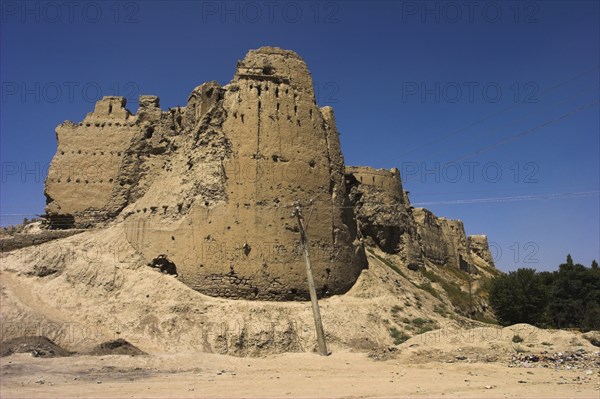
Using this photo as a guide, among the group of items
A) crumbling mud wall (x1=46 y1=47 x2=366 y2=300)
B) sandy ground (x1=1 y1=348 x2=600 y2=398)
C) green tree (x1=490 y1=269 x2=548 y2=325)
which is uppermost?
crumbling mud wall (x1=46 y1=47 x2=366 y2=300)

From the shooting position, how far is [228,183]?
21.0 meters

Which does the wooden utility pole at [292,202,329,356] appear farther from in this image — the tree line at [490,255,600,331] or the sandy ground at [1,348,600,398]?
the tree line at [490,255,600,331]

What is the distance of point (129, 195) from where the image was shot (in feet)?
86.0

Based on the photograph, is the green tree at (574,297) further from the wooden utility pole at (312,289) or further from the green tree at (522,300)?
the wooden utility pole at (312,289)

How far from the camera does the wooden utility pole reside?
60.3 feet

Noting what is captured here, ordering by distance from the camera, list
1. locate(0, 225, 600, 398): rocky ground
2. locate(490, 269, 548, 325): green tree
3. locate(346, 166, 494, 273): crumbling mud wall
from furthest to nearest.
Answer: locate(346, 166, 494, 273): crumbling mud wall → locate(490, 269, 548, 325): green tree → locate(0, 225, 600, 398): rocky ground

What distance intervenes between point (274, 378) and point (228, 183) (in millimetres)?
8797

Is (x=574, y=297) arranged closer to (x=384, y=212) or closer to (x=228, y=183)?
(x=384, y=212)

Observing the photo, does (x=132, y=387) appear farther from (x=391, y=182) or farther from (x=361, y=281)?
(x=391, y=182)

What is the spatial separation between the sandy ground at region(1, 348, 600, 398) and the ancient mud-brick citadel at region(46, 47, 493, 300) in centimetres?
421

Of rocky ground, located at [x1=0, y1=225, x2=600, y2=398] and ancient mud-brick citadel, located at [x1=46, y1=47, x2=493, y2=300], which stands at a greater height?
ancient mud-brick citadel, located at [x1=46, y1=47, x2=493, y2=300]

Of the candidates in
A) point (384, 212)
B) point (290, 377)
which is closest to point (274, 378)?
point (290, 377)

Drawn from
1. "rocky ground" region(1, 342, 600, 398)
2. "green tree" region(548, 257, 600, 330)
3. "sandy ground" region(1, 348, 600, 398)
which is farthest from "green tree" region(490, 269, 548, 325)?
"sandy ground" region(1, 348, 600, 398)

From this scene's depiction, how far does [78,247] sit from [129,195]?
4.25 meters
